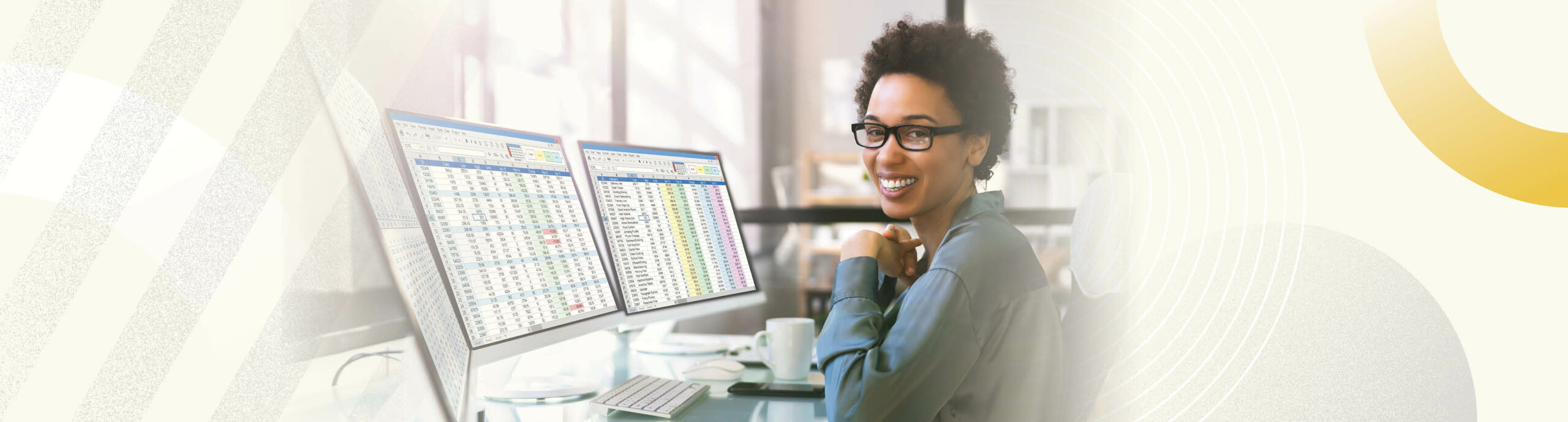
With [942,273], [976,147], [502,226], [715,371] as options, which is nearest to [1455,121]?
[976,147]

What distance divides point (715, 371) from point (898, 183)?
1.46 ft

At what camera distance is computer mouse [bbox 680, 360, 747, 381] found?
3.69 feet

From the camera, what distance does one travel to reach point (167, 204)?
1.00 meters

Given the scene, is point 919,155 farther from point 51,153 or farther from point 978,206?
point 51,153

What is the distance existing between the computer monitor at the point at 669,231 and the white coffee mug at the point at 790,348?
5.3 inches

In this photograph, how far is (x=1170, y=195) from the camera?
1829 mm

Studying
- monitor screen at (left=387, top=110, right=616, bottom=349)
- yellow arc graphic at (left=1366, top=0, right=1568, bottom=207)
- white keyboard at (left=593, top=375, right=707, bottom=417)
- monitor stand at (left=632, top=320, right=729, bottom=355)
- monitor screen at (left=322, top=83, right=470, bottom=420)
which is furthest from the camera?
monitor stand at (left=632, top=320, right=729, bottom=355)

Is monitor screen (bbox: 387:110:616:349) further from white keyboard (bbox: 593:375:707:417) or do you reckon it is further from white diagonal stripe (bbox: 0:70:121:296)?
white diagonal stripe (bbox: 0:70:121:296)

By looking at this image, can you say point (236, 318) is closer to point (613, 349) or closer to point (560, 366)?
point (560, 366)

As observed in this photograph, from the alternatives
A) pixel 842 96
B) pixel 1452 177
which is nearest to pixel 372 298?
pixel 1452 177

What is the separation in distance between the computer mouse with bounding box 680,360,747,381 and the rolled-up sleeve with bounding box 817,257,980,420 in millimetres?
361

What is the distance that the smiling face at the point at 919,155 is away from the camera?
849 millimetres

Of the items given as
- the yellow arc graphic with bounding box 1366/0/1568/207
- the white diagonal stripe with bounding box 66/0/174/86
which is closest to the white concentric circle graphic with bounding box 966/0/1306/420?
the yellow arc graphic with bounding box 1366/0/1568/207

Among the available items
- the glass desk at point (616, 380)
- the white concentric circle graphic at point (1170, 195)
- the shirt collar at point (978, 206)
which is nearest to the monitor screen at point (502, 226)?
the glass desk at point (616, 380)
